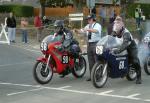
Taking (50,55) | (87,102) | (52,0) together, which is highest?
(52,0)

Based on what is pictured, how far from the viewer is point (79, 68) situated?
45.8 feet

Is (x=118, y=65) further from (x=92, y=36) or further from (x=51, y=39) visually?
(x=51, y=39)

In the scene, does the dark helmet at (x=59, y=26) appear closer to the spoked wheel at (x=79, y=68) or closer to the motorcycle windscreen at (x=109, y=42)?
the spoked wheel at (x=79, y=68)

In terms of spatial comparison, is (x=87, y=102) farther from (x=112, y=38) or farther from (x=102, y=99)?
(x=112, y=38)

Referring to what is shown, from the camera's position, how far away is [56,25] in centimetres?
1328

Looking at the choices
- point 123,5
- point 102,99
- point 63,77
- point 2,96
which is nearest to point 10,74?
point 63,77

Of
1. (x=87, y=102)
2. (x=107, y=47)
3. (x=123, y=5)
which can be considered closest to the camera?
(x=87, y=102)

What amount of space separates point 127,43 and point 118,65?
1.88ft

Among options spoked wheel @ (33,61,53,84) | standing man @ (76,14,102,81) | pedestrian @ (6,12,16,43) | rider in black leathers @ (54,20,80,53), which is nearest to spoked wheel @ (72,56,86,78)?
rider in black leathers @ (54,20,80,53)

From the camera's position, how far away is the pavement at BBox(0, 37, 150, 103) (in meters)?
10.8

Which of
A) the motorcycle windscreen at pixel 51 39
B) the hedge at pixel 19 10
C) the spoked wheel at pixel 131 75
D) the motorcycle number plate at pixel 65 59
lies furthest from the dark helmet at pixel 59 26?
the hedge at pixel 19 10

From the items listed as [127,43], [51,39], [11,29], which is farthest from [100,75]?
[11,29]

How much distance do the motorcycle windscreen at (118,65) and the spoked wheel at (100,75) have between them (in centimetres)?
19

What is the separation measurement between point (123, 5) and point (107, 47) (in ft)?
83.8
